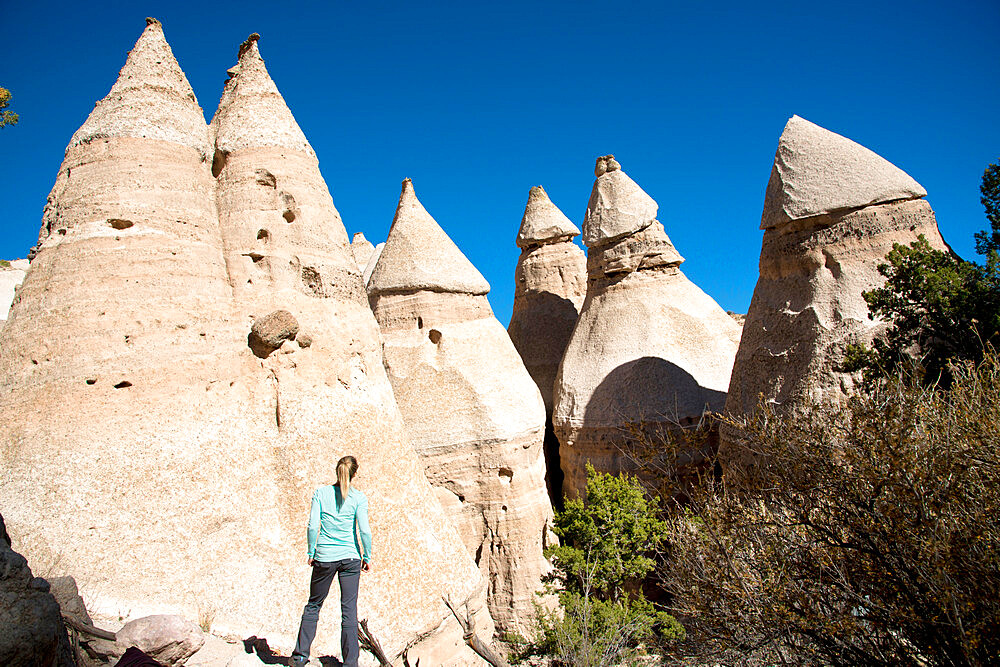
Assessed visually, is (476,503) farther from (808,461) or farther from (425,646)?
(808,461)

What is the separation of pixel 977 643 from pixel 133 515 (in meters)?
6.20

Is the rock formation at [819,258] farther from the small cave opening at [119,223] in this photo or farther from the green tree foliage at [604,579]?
the small cave opening at [119,223]

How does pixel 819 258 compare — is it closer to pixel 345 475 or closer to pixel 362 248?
pixel 345 475

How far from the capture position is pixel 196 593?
16.9 feet

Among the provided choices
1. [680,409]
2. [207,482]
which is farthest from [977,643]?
[680,409]

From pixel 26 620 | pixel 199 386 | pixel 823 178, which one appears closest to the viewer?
pixel 26 620

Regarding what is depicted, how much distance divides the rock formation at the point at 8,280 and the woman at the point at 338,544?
58.7 feet

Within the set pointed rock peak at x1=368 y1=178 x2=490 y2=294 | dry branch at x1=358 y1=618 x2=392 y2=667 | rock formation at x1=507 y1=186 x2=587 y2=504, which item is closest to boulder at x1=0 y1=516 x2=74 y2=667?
dry branch at x1=358 y1=618 x2=392 y2=667

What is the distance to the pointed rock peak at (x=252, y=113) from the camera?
725 centimetres

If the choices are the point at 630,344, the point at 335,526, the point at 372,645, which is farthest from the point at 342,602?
the point at 630,344

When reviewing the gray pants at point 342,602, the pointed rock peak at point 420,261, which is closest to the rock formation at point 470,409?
the pointed rock peak at point 420,261

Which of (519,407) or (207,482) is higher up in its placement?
(519,407)

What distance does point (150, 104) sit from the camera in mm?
6746

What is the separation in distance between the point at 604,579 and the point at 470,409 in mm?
3153
